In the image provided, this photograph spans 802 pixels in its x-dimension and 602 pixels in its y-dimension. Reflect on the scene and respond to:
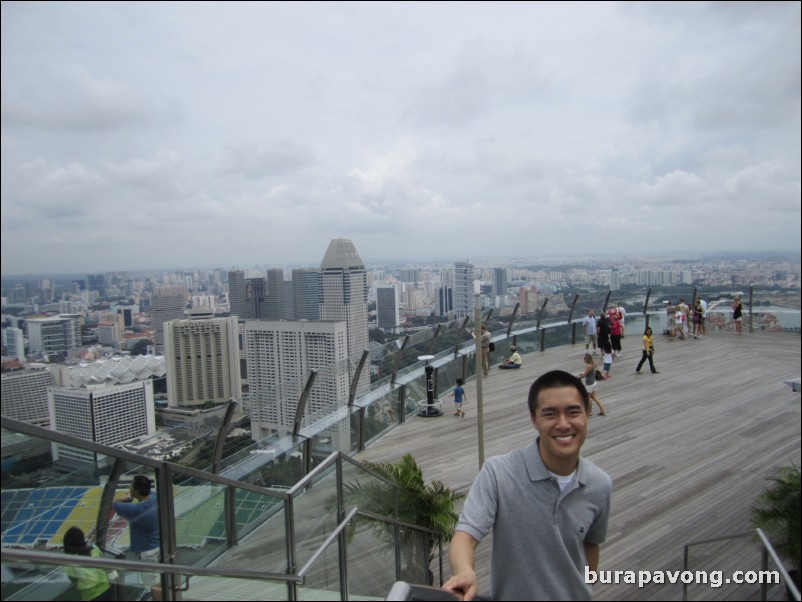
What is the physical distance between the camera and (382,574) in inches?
173

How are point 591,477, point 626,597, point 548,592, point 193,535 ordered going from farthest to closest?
point 626,597, point 193,535, point 591,477, point 548,592

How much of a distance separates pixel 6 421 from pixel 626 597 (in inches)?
206

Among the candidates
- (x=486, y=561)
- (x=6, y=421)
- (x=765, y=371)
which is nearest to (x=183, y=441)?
(x=486, y=561)

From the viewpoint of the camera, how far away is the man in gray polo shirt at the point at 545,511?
1759 millimetres

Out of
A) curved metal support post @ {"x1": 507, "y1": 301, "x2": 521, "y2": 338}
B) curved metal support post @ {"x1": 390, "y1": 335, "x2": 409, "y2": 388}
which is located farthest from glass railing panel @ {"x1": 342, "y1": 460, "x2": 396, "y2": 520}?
curved metal support post @ {"x1": 507, "y1": 301, "x2": 521, "y2": 338}

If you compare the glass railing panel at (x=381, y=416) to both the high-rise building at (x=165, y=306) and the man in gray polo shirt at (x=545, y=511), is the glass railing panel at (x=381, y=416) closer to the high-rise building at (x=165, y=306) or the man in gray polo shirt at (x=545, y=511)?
the high-rise building at (x=165, y=306)

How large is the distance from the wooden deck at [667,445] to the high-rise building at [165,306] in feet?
22.0

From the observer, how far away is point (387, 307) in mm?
17797

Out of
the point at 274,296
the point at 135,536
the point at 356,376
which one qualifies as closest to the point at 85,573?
the point at 135,536

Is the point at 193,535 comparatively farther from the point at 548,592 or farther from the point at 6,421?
the point at 548,592

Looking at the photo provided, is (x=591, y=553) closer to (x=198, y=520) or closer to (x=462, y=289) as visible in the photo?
(x=198, y=520)

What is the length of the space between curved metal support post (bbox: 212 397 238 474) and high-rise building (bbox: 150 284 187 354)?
7.42 m

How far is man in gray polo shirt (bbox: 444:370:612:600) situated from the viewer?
1.76 metres

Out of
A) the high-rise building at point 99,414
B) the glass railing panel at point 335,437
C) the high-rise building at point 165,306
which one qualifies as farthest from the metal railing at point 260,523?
the high-rise building at point 165,306
